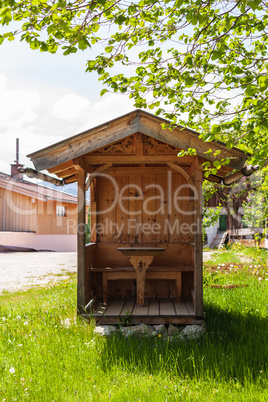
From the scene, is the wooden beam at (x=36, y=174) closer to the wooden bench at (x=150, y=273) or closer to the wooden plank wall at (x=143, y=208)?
the wooden plank wall at (x=143, y=208)

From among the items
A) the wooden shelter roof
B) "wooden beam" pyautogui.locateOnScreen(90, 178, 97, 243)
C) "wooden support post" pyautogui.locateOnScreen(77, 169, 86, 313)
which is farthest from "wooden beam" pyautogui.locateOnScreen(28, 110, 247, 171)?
"wooden beam" pyautogui.locateOnScreen(90, 178, 97, 243)

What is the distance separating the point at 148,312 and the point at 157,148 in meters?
2.80

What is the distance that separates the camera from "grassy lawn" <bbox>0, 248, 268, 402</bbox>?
385cm

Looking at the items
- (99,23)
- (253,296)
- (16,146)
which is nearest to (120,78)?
(99,23)

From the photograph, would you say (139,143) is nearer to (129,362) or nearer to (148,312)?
(148,312)

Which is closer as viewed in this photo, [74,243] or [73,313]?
[73,313]

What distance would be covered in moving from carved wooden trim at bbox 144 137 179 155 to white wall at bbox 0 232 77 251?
684 inches

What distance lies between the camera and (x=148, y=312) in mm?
6484

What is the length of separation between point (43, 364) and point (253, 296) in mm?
4573

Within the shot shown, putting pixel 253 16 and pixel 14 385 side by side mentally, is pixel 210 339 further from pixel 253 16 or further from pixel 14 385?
pixel 253 16

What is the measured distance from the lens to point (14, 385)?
13.3ft

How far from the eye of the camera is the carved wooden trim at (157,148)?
651 centimetres

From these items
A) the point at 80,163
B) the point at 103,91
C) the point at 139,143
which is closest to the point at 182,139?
the point at 139,143

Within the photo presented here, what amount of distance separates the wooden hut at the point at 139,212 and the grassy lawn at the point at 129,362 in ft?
2.63
